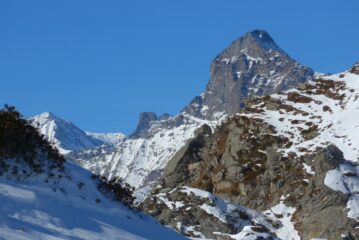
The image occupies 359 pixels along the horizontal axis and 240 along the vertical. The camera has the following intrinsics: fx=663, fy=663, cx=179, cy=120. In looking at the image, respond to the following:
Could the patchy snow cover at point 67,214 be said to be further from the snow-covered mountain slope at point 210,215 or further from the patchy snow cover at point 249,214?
the patchy snow cover at point 249,214

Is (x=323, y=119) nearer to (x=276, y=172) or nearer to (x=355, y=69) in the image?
(x=276, y=172)

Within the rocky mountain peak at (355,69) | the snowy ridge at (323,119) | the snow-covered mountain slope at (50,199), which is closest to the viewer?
the snow-covered mountain slope at (50,199)

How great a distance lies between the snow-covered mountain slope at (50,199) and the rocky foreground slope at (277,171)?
23355mm

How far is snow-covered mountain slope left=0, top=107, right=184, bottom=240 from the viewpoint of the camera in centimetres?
1797

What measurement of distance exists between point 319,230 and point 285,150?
17.1 metres

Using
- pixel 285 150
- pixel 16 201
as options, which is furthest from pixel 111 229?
pixel 285 150

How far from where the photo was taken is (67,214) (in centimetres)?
1955

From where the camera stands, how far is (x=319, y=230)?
205 ft

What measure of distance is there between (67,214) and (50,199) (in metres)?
0.99

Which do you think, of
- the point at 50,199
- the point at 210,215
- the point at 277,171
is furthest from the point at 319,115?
the point at 50,199

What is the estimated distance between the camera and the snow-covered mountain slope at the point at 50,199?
18.0 m

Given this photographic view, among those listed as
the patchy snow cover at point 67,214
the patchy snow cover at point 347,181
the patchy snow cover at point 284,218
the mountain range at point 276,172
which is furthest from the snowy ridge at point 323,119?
the patchy snow cover at point 67,214

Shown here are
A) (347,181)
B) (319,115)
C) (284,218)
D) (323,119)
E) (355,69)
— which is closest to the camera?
(347,181)

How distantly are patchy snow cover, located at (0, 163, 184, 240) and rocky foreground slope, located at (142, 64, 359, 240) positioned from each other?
23.3 meters
